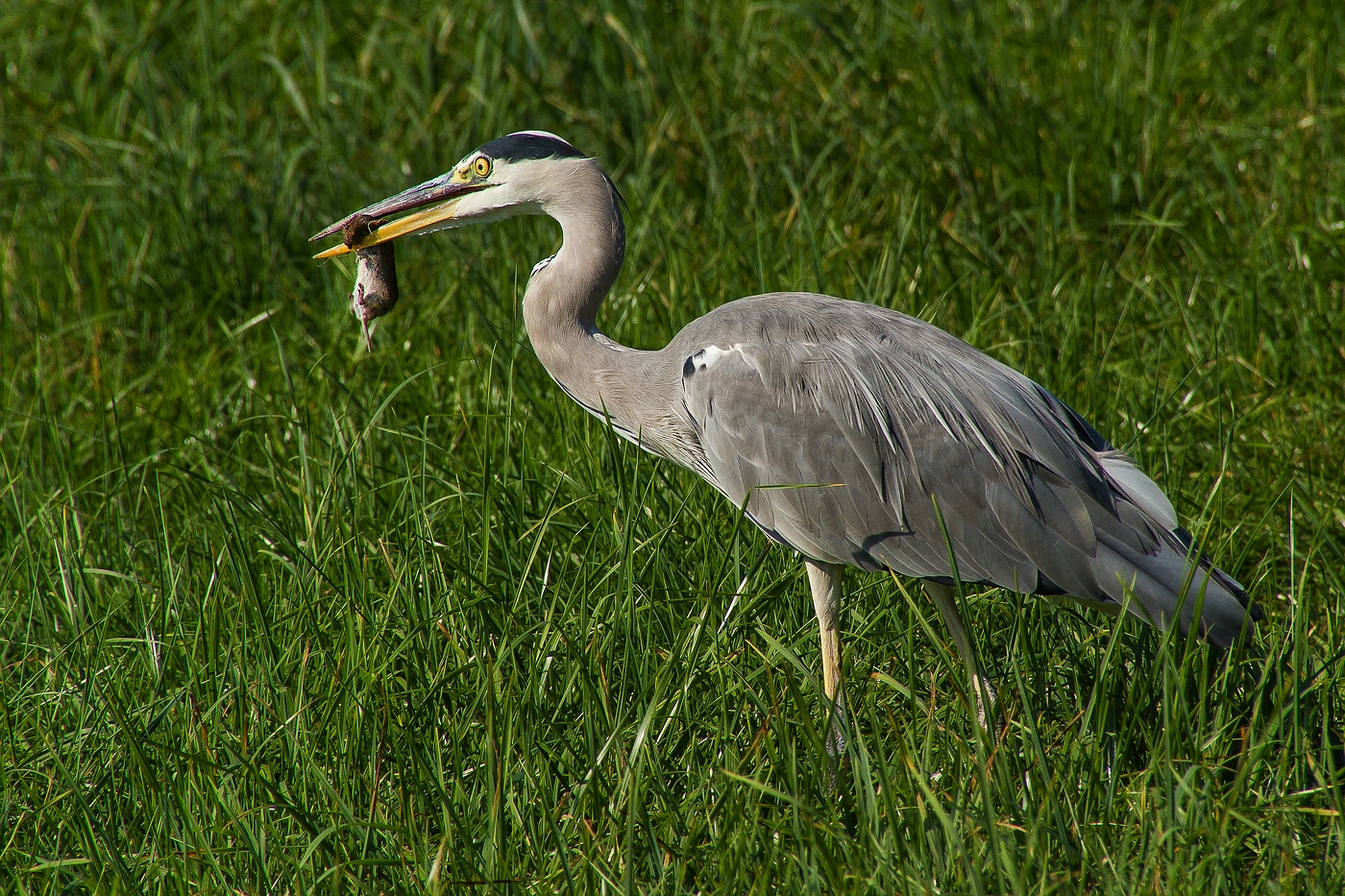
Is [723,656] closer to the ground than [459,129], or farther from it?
closer to the ground

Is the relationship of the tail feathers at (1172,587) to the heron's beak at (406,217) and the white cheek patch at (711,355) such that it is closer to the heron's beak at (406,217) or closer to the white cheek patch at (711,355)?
the white cheek patch at (711,355)

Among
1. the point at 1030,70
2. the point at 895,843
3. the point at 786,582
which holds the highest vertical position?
the point at 1030,70

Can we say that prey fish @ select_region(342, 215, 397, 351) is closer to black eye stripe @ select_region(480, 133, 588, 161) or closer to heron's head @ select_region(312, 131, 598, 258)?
heron's head @ select_region(312, 131, 598, 258)

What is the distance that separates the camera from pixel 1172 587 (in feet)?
9.32

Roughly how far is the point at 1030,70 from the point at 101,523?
4308 mm

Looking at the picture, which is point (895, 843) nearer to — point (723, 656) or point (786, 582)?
point (723, 656)

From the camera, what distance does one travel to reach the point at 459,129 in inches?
221

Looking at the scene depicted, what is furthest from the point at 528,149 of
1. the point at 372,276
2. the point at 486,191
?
the point at 372,276

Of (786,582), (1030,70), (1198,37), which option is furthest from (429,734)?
(1198,37)

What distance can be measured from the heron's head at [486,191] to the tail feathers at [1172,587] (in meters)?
1.72

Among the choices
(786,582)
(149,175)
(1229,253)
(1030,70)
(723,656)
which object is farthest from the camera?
(1030,70)

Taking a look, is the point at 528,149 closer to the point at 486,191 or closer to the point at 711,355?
the point at 486,191

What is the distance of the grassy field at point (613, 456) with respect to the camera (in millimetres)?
2490

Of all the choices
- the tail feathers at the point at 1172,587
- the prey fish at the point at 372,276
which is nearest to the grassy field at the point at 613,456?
the tail feathers at the point at 1172,587
